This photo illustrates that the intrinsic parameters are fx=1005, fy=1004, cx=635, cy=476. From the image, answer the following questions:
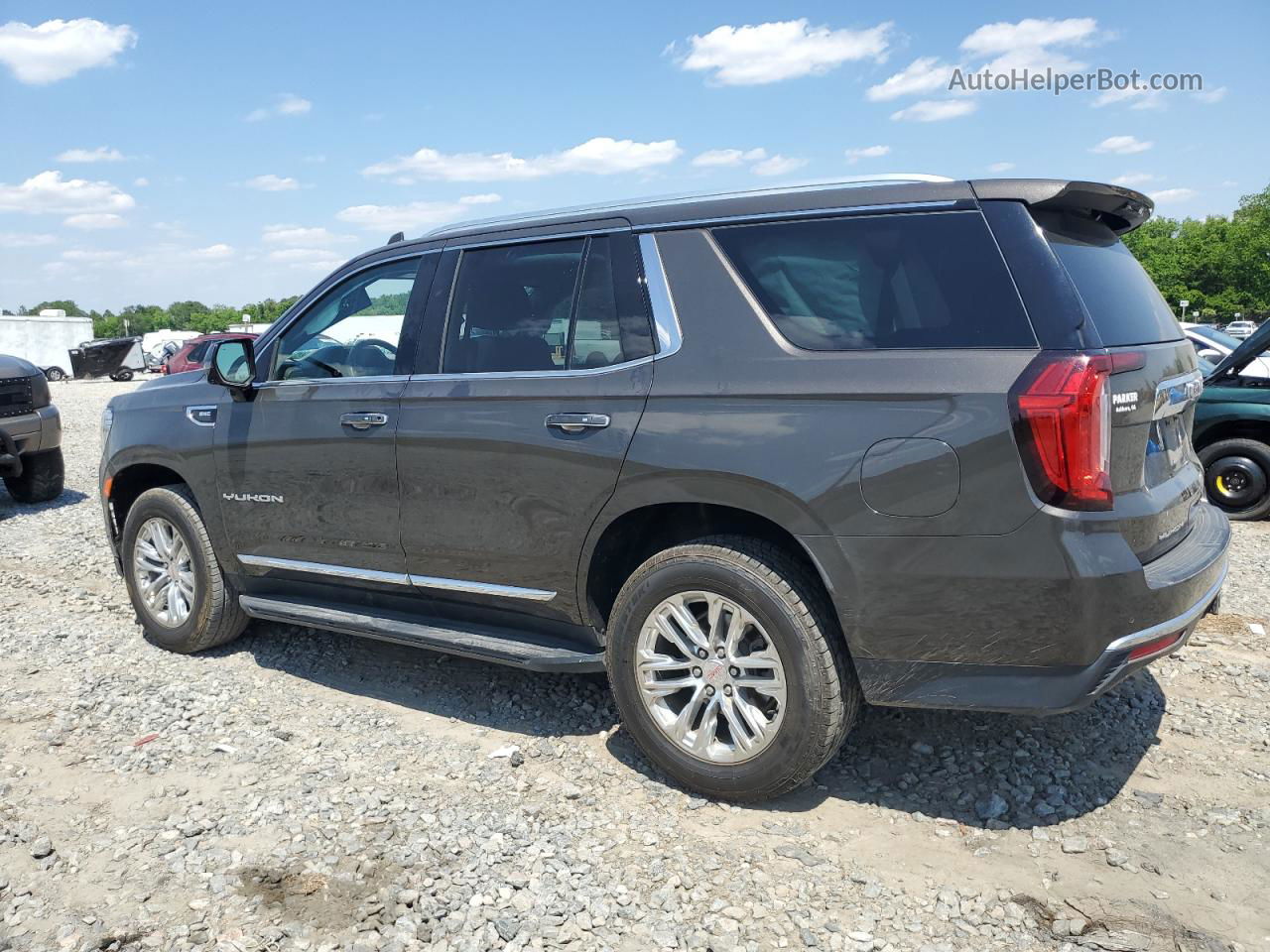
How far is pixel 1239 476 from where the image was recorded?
8125mm

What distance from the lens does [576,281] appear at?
3814mm

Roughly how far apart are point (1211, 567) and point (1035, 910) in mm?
1243

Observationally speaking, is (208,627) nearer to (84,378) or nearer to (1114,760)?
(1114,760)

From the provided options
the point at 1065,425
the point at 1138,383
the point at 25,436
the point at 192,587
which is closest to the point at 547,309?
the point at 1065,425

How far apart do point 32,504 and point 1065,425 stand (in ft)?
32.4

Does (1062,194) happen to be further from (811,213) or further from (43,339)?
(43,339)

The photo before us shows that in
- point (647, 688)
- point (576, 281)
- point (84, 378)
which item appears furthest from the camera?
point (84, 378)

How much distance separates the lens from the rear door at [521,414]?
11.8ft

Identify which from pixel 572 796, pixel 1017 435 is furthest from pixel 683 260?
pixel 572 796

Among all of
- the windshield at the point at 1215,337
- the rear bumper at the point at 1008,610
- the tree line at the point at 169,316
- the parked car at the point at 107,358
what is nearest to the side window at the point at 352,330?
the rear bumper at the point at 1008,610

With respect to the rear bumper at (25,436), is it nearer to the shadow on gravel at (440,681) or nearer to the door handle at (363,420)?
the shadow on gravel at (440,681)

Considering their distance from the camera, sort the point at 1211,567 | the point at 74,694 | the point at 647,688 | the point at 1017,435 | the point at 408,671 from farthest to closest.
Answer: the point at 408,671 → the point at 74,694 → the point at 647,688 → the point at 1211,567 → the point at 1017,435

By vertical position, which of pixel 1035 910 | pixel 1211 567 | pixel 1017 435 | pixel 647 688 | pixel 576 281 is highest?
pixel 576 281

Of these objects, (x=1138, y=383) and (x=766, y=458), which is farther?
(x=766, y=458)
